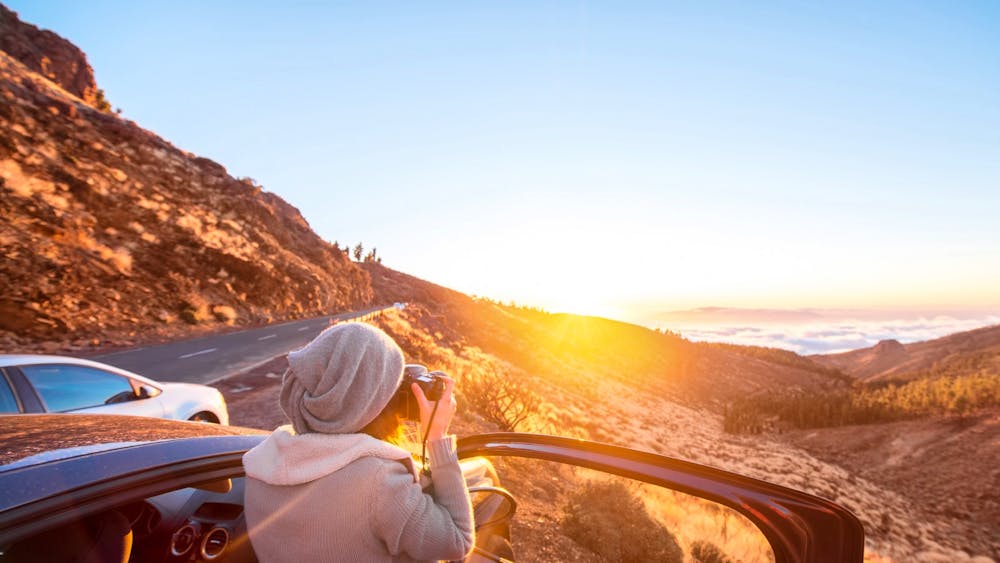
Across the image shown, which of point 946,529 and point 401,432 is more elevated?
point 401,432

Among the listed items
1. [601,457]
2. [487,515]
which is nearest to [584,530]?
[487,515]

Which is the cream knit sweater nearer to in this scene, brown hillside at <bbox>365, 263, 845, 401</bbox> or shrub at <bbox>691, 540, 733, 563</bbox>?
shrub at <bbox>691, 540, 733, 563</bbox>

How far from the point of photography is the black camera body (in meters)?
1.78

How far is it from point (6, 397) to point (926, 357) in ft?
205

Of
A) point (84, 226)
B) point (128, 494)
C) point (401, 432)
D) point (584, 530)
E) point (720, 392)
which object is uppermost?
point (84, 226)

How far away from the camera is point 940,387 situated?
18953 mm

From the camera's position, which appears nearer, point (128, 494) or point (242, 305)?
point (128, 494)

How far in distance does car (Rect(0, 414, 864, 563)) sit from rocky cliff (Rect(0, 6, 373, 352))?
55.8ft

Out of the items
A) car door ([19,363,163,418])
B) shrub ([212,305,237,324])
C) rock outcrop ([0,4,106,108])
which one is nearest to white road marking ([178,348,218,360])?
shrub ([212,305,237,324])

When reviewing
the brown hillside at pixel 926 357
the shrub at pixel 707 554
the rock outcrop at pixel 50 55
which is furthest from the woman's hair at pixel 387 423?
the rock outcrop at pixel 50 55

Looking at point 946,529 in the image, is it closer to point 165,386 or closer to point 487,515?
point 487,515

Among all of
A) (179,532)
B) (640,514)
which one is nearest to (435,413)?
(179,532)

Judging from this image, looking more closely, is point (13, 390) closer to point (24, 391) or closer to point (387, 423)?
point (24, 391)

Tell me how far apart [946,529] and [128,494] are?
46.0ft
